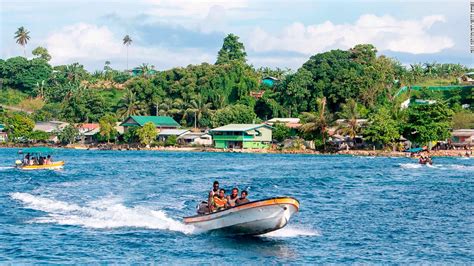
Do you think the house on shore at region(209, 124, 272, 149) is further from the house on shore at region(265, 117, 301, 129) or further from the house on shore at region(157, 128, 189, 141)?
the house on shore at region(157, 128, 189, 141)

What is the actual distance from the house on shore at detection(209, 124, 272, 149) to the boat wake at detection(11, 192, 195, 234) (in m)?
72.4

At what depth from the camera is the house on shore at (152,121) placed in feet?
408

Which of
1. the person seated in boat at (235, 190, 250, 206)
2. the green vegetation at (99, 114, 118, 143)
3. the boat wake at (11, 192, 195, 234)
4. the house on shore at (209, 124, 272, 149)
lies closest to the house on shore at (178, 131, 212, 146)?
the house on shore at (209, 124, 272, 149)

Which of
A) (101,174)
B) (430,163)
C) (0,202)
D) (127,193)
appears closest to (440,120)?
(430,163)

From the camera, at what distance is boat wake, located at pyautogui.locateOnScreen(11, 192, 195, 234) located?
32188mm

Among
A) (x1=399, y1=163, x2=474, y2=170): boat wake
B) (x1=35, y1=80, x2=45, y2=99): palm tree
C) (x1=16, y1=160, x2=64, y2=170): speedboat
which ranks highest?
(x1=35, y1=80, x2=45, y2=99): palm tree

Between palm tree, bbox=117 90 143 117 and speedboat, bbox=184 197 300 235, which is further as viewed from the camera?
palm tree, bbox=117 90 143 117

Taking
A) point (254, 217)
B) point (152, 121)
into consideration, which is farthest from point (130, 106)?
point (254, 217)

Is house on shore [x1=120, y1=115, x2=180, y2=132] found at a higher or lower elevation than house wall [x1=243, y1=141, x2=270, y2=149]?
higher

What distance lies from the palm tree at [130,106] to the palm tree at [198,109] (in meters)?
10.9

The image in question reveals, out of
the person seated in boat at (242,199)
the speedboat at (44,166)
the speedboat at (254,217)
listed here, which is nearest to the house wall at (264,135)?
the speedboat at (44,166)

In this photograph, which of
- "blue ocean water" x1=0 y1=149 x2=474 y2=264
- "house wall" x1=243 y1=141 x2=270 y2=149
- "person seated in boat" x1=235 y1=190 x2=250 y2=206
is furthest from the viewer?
"house wall" x1=243 y1=141 x2=270 y2=149

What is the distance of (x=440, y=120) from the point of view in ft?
316

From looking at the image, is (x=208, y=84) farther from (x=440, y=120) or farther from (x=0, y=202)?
(x=0, y=202)
